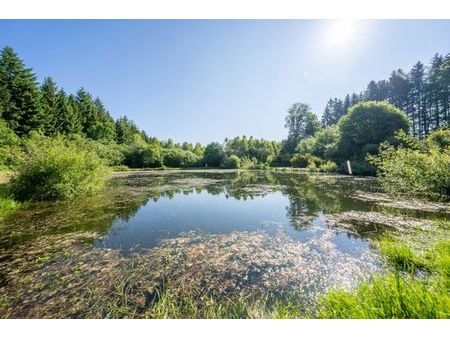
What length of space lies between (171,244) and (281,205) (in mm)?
6101

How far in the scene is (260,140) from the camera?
171 feet

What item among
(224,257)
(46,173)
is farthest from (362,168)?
(46,173)

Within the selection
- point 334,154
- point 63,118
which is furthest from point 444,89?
point 63,118

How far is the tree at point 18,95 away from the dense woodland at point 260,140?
0.10 m

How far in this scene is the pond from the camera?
3.30 metres

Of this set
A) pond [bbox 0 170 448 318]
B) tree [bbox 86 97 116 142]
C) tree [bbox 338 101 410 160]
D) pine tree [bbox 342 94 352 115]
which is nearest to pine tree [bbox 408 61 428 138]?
pine tree [bbox 342 94 352 115]

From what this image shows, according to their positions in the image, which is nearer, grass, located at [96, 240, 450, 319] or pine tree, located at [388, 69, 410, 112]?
grass, located at [96, 240, 450, 319]

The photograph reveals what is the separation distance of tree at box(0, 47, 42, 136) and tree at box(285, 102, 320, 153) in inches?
1835

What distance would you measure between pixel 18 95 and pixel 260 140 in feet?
140

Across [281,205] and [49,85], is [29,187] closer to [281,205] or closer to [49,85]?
[281,205]

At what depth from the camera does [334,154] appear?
2872 cm

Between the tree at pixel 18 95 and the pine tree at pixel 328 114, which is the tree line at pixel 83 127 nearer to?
the tree at pixel 18 95

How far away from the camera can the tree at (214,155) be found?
1930 inches

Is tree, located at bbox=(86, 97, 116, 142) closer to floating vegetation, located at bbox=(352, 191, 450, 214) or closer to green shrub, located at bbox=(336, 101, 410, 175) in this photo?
green shrub, located at bbox=(336, 101, 410, 175)
